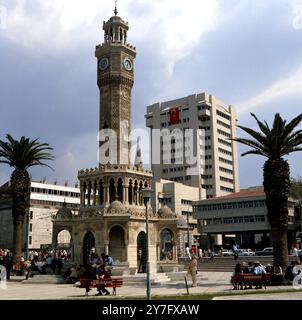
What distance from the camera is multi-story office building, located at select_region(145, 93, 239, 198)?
132 m

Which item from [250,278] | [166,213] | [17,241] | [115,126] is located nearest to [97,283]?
[250,278]

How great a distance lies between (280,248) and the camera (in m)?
29.0

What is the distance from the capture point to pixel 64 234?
106m

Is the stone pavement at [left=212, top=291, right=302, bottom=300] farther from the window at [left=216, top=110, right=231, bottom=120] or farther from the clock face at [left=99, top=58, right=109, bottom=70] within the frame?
the window at [left=216, top=110, right=231, bottom=120]

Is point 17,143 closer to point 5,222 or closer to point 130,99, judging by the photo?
point 130,99

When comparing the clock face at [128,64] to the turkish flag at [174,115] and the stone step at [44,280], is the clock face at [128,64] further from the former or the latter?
the turkish flag at [174,115]

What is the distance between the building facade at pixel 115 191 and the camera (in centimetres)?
4359

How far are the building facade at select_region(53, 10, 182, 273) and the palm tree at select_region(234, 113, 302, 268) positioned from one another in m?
16.0

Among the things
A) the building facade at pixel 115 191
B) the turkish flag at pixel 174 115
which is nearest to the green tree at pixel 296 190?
the building facade at pixel 115 191

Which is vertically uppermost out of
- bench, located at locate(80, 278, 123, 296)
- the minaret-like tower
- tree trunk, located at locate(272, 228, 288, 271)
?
the minaret-like tower

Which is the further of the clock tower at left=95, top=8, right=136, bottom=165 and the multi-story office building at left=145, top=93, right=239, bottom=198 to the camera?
the multi-story office building at left=145, top=93, right=239, bottom=198

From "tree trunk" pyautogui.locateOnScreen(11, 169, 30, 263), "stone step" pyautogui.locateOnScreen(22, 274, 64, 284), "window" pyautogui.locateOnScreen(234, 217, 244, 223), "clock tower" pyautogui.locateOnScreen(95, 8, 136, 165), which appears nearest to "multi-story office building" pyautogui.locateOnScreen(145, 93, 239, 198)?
"window" pyautogui.locateOnScreen(234, 217, 244, 223)

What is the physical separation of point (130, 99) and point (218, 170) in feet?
284
